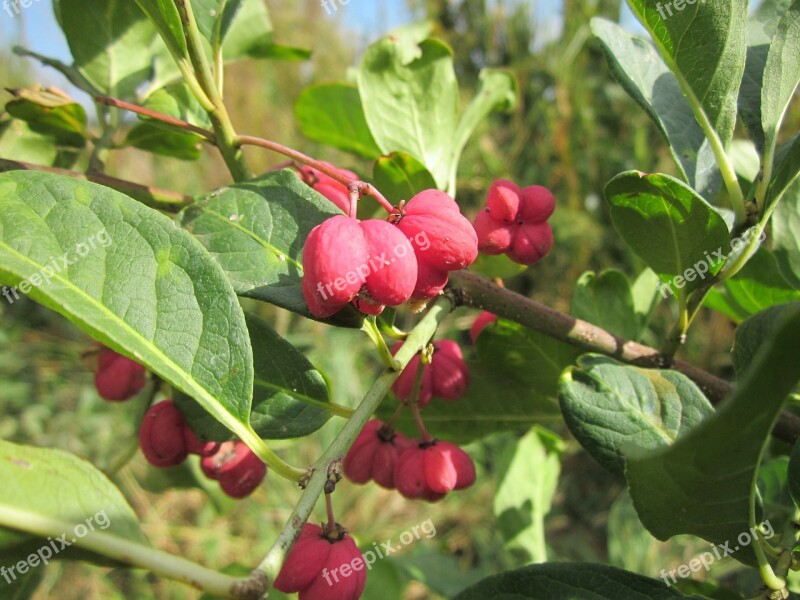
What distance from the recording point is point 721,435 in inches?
18.1

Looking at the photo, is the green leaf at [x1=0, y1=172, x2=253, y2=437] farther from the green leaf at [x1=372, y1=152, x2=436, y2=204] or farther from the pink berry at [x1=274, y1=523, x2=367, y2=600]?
the green leaf at [x1=372, y1=152, x2=436, y2=204]

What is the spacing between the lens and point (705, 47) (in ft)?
2.31

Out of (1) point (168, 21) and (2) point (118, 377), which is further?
(2) point (118, 377)

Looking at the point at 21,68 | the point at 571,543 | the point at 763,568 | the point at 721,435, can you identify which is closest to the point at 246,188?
the point at 721,435

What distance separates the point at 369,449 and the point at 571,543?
325 cm

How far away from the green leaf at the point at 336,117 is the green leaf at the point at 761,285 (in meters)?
0.57

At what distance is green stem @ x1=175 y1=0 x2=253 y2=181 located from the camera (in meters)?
0.69

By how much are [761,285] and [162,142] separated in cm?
87

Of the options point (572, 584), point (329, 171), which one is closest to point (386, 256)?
point (329, 171)

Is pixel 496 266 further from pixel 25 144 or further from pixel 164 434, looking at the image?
pixel 25 144

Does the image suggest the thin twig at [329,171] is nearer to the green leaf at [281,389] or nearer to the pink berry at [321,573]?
the green leaf at [281,389]

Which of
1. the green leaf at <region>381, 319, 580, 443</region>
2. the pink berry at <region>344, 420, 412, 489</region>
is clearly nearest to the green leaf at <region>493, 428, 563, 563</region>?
the green leaf at <region>381, 319, 580, 443</region>

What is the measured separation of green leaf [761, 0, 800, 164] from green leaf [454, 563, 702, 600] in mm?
478

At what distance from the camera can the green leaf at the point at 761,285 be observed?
88 cm
